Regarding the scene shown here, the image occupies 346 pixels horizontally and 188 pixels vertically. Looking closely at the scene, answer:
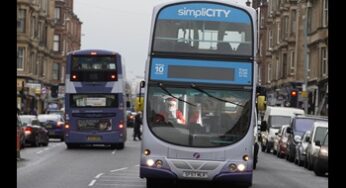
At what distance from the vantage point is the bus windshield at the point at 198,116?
16719mm

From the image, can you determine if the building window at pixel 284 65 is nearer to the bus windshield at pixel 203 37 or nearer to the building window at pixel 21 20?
the building window at pixel 21 20

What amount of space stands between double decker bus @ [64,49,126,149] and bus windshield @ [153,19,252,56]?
52.1 ft

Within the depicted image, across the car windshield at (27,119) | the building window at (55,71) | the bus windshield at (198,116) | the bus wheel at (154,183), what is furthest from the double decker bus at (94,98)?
the building window at (55,71)

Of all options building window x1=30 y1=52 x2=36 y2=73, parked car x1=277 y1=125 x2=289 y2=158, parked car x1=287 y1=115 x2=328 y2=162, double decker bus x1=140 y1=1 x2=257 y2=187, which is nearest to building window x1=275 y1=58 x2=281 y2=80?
building window x1=30 y1=52 x2=36 y2=73

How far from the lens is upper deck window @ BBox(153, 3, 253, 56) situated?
17.1 metres

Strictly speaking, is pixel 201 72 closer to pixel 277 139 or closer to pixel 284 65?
pixel 277 139

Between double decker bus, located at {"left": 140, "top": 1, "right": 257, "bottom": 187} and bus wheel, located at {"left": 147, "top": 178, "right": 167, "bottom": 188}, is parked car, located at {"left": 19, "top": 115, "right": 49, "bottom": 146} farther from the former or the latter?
double decker bus, located at {"left": 140, "top": 1, "right": 257, "bottom": 187}

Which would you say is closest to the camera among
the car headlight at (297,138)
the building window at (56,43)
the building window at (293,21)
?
the car headlight at (297,138)

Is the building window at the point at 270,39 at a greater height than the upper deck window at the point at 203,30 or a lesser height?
greater

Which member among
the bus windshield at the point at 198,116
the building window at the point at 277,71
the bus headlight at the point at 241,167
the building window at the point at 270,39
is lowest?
the bus headlight at the point at 241,167

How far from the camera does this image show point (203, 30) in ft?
56.8
